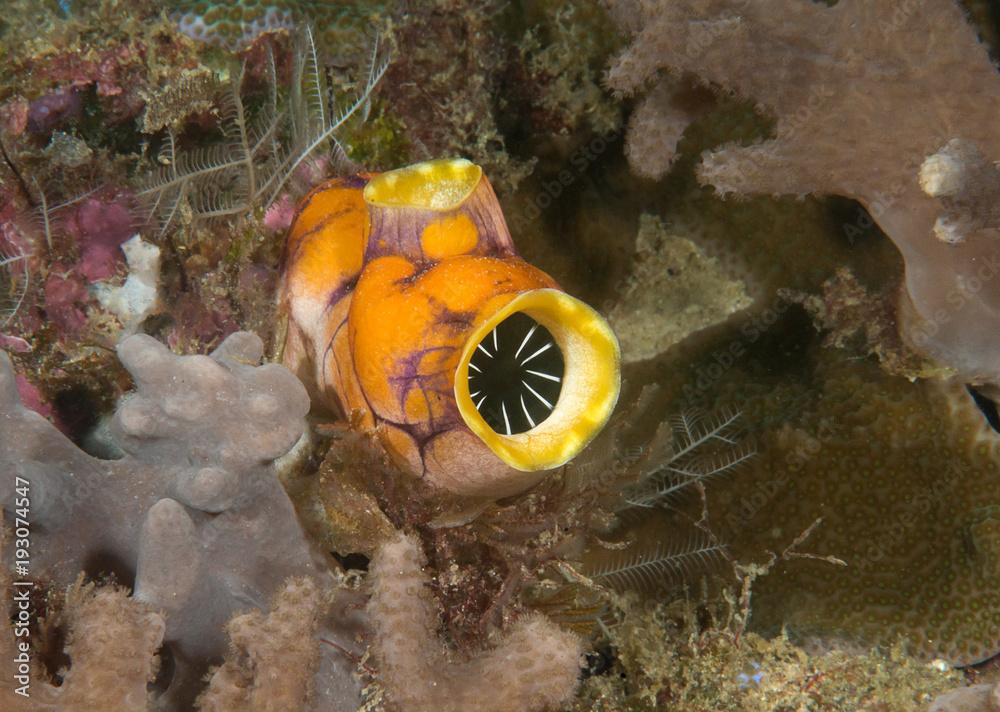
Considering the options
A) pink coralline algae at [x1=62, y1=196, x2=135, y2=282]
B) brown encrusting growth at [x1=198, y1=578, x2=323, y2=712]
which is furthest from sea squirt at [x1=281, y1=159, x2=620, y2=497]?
pink coralline algae at [x1=62, y1=196, x2=135, y2=282]

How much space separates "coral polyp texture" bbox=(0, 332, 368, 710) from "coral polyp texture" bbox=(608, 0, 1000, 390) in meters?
2.10

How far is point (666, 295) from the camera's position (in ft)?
13.7

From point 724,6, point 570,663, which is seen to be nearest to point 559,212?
point 724,6

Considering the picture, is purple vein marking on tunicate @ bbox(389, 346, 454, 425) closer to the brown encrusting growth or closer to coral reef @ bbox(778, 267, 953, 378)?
the brown encrusting growth

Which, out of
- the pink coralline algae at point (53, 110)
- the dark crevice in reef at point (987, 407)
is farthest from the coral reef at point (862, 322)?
the pink coralline algae at point (53, 110)

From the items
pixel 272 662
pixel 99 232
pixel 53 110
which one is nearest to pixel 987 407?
pixel 272 662

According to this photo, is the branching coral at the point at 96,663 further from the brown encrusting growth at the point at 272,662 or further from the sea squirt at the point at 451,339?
the sea squirt at the point at 451,339

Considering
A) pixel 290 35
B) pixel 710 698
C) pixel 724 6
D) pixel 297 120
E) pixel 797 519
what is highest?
pixel 724 6

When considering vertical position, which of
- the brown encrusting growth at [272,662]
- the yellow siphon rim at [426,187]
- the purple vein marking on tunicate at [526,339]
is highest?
the yellow siphon rim at [426,187]

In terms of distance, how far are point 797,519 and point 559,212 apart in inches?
84.7

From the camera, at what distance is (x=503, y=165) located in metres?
3.90

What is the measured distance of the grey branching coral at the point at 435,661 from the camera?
1922 mm

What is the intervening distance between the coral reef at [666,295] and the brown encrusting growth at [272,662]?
98.7 inches

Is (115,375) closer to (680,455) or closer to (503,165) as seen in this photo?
(503,165)
